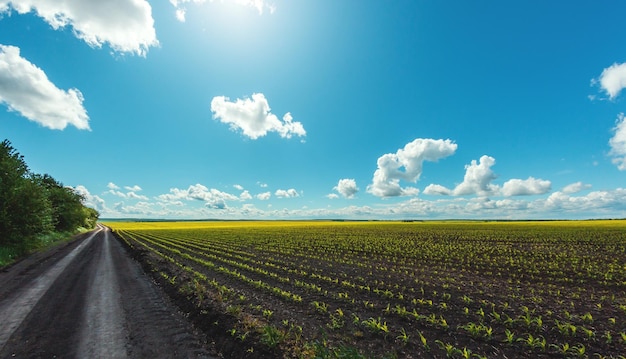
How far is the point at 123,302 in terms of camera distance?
11234 mm

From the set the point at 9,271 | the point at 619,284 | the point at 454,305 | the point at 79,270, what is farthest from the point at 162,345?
the point at 619,284

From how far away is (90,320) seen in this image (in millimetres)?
9086

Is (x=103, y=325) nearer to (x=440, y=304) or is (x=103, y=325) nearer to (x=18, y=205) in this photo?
(x=440, y=304)

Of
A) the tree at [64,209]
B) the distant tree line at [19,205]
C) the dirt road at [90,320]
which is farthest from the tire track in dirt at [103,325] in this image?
the tree at [64,209]

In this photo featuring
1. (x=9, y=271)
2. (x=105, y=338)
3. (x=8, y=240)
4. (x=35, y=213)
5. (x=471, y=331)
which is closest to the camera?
(x=105, y=338)

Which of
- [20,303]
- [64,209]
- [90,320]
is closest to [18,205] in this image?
[20,303]

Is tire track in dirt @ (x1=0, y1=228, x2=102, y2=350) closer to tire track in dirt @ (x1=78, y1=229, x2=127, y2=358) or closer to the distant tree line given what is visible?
tire track in dirt @ (x1=78, y1=229, x2=127, y2=358)

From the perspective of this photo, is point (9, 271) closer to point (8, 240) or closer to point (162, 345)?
point (8, 240)

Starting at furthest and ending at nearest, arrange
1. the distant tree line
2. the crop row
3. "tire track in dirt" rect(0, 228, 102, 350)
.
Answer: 1. the distant tree line
2. "tire track in dirt" rect(0, 228, 102, 350)
3. the crop row

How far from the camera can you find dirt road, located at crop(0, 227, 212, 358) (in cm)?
719

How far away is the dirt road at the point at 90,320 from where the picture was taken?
719cm

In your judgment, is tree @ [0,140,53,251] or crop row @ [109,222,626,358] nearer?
crop row @ [109,222,626,358]

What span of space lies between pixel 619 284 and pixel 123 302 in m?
24.3

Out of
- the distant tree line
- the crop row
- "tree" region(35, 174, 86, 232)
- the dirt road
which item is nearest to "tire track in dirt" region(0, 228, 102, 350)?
the dirt road
